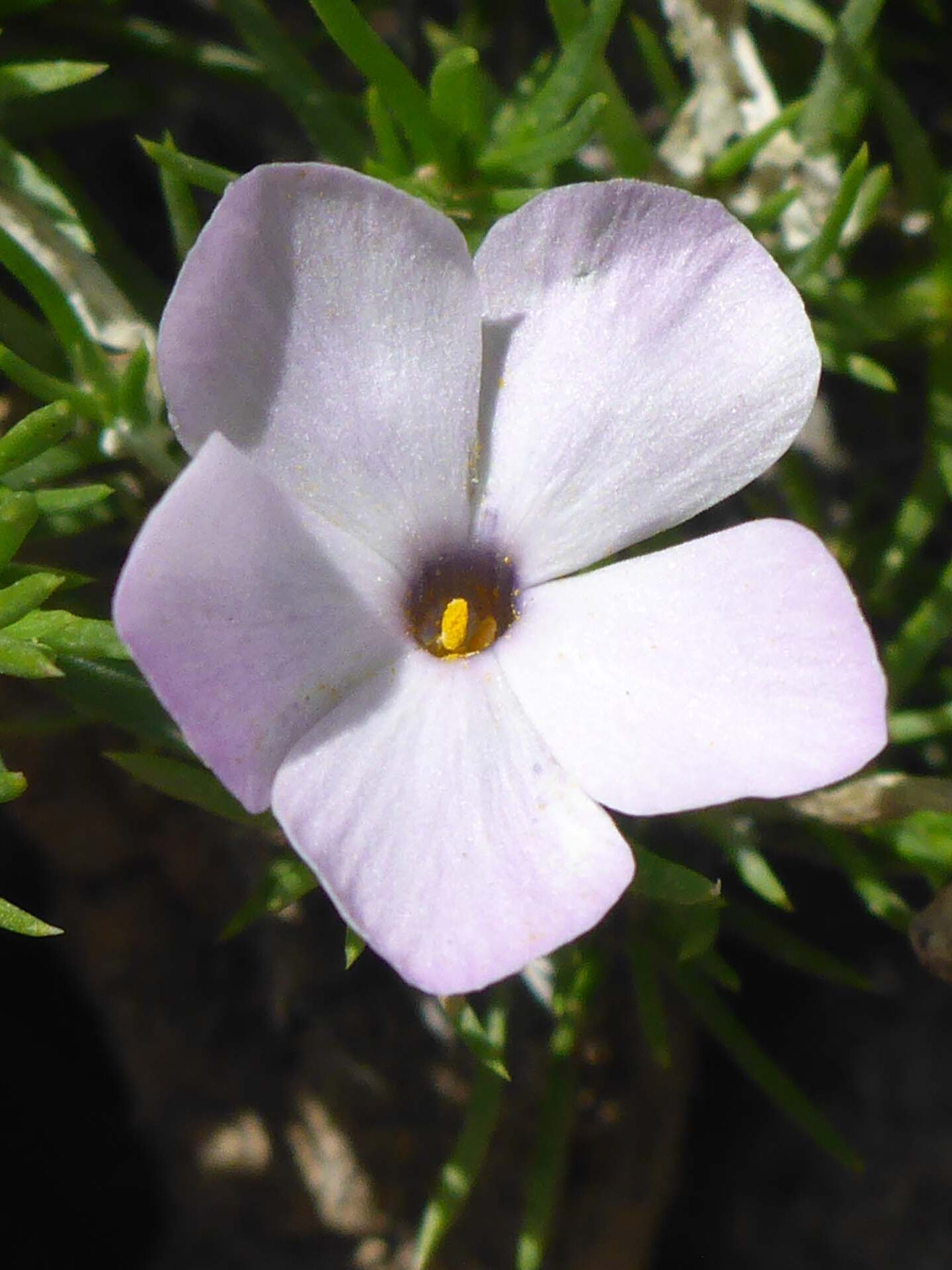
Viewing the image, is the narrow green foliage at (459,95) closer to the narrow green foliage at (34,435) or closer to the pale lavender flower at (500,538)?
the pale lavender flower at (500,538)

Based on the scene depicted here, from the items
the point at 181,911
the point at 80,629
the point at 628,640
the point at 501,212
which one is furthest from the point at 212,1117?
the point at 501,212

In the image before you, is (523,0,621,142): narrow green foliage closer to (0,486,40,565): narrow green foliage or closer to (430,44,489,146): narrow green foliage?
(430,44,489,146): narrow green foliage

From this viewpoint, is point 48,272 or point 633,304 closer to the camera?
point 633,304

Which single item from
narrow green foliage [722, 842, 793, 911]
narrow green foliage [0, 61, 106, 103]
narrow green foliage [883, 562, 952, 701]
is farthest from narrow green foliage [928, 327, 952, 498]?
narrow green foliage [0, 61, 106, 103]

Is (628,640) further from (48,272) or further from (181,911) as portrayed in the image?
(181,911)

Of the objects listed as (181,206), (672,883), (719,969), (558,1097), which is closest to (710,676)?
(672,883)

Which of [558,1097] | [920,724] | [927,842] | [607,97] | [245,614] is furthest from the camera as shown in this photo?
[558,1097]

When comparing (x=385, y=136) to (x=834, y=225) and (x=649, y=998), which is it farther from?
(x=649, y=998)

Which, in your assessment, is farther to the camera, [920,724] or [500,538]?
[920,724]
